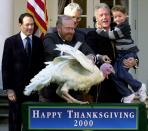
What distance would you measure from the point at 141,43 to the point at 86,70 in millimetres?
7061

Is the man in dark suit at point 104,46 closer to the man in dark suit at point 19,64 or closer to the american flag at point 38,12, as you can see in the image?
the man in dark suit at point 19,64

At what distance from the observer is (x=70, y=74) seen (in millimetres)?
4480

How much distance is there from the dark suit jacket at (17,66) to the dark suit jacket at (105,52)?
828 mm

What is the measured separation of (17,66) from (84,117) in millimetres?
1889

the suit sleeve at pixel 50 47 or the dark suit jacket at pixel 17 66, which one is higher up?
the suit sleeve at pixel 50 47

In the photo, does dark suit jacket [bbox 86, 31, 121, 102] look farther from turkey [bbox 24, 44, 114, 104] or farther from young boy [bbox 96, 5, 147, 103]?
turkey [bbox 24, 44, 114, 104]

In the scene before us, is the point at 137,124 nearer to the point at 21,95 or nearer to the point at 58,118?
the point at 58,118

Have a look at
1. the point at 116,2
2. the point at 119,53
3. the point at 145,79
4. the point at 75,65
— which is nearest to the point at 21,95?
the point at 119,53

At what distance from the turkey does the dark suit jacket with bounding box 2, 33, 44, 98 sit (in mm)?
1500

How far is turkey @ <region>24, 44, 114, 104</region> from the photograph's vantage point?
14.6ft

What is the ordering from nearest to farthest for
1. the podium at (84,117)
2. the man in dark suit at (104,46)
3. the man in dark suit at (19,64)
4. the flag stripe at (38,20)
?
the podium at (84,117) → the man in dark suit at (104,46) → the man in dark suit at (19,64) → the flag stripe at (38,20)

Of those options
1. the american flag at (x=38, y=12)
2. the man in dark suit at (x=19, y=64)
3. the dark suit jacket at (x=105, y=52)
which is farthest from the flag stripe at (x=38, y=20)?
the dark suit jacket at (x=105, y=52)

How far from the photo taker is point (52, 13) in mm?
12094

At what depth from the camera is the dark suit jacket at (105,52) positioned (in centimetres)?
534
